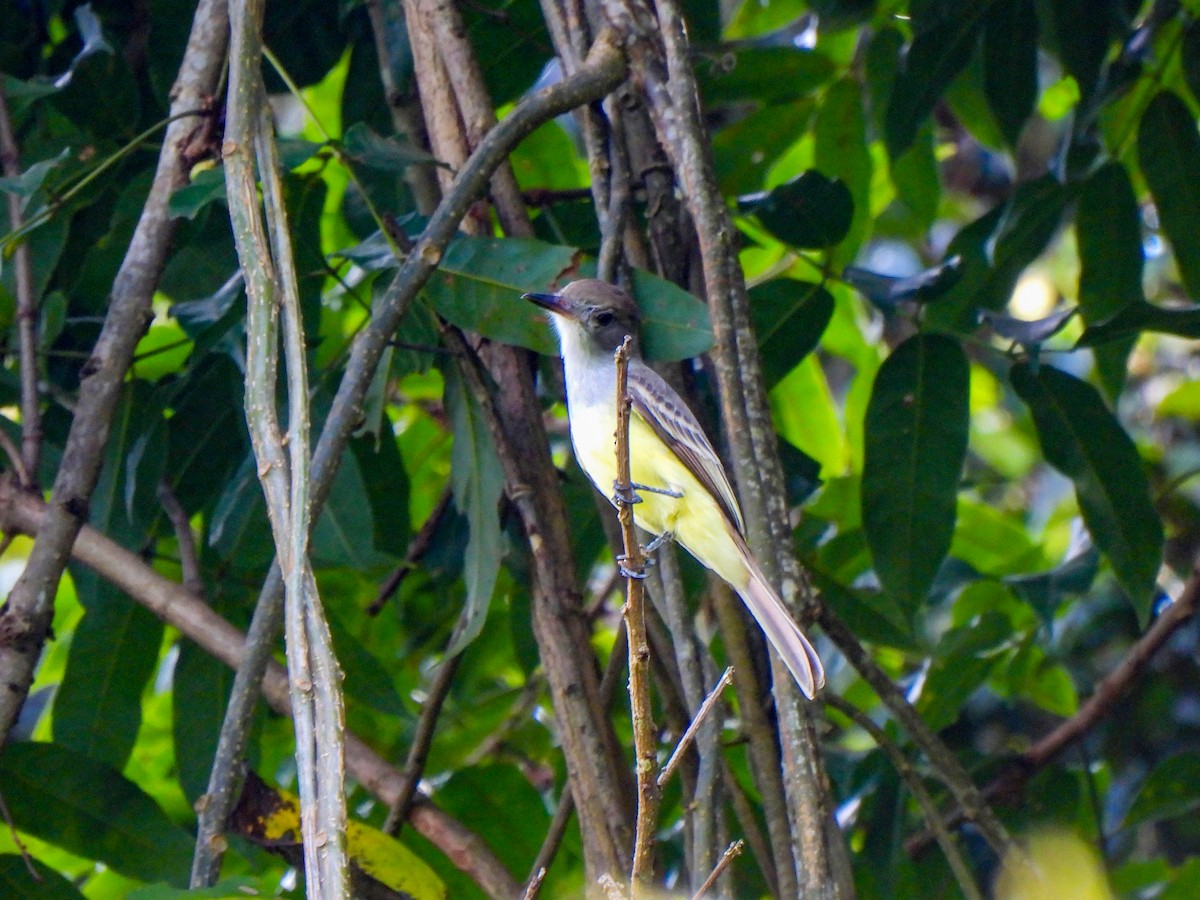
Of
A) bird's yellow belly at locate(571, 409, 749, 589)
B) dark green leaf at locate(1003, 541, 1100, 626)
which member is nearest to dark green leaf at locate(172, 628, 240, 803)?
bird's yellow belly at locate(571, 409, 749, 589)

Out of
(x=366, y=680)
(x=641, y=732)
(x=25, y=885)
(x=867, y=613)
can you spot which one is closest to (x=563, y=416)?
(x=867, y=613)

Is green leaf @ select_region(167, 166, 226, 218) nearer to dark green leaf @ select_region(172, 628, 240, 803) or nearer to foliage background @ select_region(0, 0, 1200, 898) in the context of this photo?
foliage background @ select_region(0, 0, 1200, 898)

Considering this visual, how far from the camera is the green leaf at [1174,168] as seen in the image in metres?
3.82

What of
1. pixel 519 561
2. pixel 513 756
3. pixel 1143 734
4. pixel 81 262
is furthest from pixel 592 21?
pixel 1143 734

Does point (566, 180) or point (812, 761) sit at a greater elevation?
point (566, 180)

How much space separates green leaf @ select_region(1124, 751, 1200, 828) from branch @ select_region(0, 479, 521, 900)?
2031 millimetres

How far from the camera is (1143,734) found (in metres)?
5.03

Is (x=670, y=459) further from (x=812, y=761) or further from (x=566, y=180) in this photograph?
(x=566, y=180)

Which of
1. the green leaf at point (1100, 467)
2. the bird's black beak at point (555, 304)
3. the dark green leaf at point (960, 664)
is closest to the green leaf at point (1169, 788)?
the dark green leaf at point (960, 664)

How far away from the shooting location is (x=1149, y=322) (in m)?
3.07

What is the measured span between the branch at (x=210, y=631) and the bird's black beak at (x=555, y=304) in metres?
0.96

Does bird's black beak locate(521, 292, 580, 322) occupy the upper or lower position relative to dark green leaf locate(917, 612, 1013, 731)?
upper

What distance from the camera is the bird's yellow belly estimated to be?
9.91 feet

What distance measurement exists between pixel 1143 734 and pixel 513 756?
234 cm
